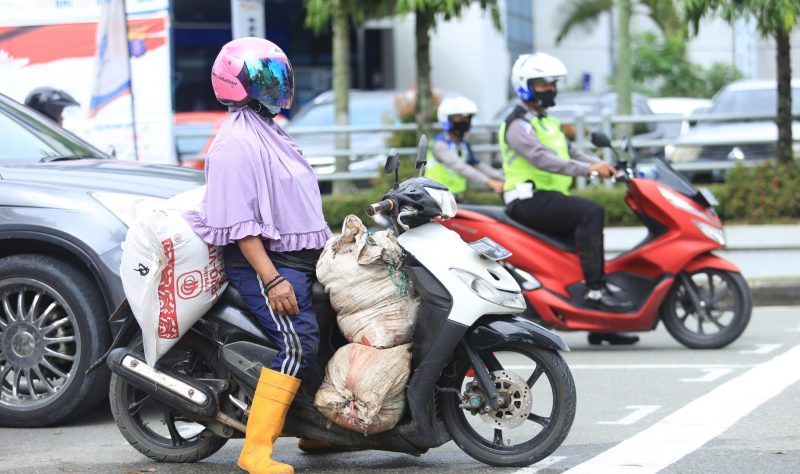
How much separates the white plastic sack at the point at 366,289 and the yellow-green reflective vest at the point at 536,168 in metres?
3.72

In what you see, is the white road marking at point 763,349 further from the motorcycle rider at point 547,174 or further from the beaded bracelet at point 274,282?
the beaded bracelet at point 274,282

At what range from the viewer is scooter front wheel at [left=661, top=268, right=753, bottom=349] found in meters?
9.02

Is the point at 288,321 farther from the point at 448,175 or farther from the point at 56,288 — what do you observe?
the point at 448,175

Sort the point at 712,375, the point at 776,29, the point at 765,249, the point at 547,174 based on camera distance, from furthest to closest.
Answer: the point at 776,29 < the point at 765,249 < the point at 547,174 < the point at 712,375

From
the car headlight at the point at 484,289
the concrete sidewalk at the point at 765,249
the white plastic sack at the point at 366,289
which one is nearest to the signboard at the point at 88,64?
the concrete sidewalk at the point at 765,249

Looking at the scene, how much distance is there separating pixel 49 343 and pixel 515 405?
8.52ft

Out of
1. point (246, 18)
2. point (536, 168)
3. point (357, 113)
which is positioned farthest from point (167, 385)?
point (357, 113)

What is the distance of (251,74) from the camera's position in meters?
5.55

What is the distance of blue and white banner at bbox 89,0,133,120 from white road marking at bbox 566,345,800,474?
583cm

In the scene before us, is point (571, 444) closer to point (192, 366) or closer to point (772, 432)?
point (772, 432)

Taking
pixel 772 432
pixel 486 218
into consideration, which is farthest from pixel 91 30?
pixel 772 432

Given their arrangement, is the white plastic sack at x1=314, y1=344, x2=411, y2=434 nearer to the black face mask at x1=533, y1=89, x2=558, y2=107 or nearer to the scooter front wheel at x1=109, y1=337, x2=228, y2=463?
the scooter front wheel at x1=109, y1=337, x2=228, y2=463

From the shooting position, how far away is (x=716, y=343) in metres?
9.15

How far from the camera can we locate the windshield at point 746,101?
18422 millimetres
